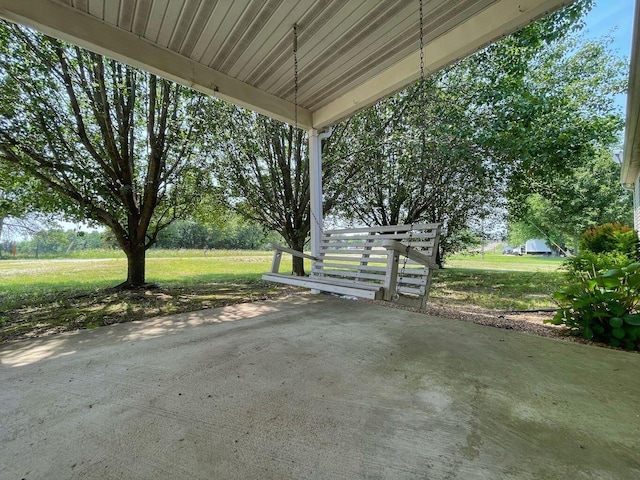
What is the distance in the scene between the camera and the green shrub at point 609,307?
2137 mm

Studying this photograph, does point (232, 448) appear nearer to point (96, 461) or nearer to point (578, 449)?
point (96, 461)

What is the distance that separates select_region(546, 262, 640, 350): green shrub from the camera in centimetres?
214

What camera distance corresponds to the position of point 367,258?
3076mm

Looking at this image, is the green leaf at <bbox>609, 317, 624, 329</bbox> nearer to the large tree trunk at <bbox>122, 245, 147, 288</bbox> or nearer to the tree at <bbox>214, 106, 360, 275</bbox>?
the tree at <bbox>214, 106, 360, 275</bbox>

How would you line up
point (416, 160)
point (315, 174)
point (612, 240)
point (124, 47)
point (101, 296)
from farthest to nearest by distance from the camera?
point (416, 160) < point (612, 240) < point (101, 296) < point (315, 174) < point (124, 47)

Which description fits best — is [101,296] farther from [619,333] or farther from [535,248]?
[535,248]

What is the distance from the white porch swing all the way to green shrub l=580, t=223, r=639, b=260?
3794 mm

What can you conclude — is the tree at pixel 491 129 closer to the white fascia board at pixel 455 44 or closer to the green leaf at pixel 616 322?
the white fascia board at pixel 455 44

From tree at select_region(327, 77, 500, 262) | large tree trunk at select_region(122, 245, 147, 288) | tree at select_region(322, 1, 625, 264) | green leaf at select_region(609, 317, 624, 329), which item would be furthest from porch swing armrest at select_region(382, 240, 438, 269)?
large tree trunk at select_region(122, 245, 147, 288)

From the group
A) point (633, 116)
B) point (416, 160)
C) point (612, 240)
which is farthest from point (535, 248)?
point (633, 116)

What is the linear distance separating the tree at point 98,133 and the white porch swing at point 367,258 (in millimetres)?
2583

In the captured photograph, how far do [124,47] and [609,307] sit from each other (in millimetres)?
4583

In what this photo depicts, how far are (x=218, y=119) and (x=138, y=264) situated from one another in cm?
307

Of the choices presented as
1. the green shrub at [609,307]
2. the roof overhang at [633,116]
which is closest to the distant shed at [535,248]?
the roof overhang at [633,116]
